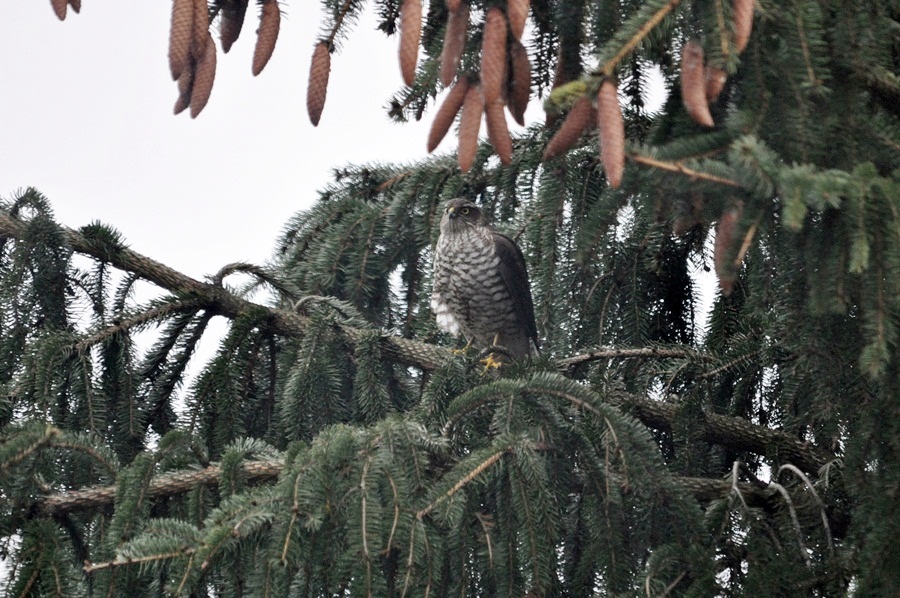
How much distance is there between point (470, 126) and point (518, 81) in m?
0.22

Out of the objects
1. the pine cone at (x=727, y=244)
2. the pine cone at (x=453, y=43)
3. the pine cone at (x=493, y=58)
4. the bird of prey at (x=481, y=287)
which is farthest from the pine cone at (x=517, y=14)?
the bird of prey at (x=481, y=287)

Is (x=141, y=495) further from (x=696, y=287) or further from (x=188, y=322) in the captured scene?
(x=696, y=287)

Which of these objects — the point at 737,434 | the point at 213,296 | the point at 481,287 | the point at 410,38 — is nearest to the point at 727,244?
the point at 410,38

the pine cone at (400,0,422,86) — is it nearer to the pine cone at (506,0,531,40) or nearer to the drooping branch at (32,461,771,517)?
the pine cone at (506,0,531,40)

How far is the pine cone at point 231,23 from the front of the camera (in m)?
2.46

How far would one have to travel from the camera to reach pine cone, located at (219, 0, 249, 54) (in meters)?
2.46

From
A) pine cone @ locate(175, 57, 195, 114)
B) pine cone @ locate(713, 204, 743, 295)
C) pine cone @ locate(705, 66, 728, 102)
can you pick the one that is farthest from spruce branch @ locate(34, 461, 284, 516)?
pine cone @ locate(705, 66, 728, 102)

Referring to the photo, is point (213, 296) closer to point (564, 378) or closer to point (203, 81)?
point (564, 378)

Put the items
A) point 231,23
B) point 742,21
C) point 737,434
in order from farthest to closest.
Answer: point 737,434, point 231,23, point 742,21

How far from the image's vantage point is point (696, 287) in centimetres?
438

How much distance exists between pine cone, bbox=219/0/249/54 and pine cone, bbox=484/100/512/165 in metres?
0.77

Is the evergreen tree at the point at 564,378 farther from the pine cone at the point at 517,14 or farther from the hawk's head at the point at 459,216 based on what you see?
the hawk's head at the point at 459,216

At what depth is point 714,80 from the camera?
192 centimetres

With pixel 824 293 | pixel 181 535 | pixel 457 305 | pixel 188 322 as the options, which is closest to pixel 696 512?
pixel 824 293
